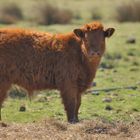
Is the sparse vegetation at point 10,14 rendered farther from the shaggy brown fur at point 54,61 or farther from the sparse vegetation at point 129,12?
the shaggy brown fur at point 54,61

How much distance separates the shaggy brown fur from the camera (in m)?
13.8

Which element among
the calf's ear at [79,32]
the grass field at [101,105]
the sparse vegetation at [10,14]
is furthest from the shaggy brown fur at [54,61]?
the sparse vegetation at [10,14]

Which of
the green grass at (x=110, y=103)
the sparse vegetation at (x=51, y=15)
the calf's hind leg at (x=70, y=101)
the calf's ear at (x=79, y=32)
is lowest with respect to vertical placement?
the sparse vegetation at (x=51, y=15)

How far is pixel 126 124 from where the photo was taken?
1240cm

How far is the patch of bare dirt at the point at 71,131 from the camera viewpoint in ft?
36.8

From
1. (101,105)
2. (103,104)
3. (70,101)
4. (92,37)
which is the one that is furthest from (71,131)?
(103,104)

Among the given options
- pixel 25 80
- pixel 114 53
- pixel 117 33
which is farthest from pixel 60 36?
pixel 117 33

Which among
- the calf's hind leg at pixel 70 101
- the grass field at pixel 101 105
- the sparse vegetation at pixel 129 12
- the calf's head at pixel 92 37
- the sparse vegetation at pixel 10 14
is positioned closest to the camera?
the grass field at pixel 101 105

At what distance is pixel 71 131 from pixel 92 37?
118 inches

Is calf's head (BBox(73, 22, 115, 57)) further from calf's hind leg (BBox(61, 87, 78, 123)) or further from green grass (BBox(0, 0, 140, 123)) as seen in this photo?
green grass (BBox(0, 0, 140, 123))

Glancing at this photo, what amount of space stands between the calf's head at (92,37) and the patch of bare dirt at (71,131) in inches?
82.3

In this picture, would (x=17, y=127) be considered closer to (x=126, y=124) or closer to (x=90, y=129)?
(x=90, y=129)

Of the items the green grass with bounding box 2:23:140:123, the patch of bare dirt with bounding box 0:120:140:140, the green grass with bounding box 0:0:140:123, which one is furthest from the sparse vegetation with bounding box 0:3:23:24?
the patch of bare dirt with bounding box 0:120:140:140

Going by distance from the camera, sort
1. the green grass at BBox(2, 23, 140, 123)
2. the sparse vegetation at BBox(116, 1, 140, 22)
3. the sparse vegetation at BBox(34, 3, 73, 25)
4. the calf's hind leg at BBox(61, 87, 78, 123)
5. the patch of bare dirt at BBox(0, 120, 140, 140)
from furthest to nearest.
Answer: the sparse vegetation at BBox(116, 1, 140, 22) → the sparse vegetation at BBox(34, 3, 73, 25) → the green grass at BBox(2, 23, 140, 123) → the calf's hind leg at BBox(61, 87, 78, 123) → the patch of bare dirt at BBox(0, 120, 140, 140)
